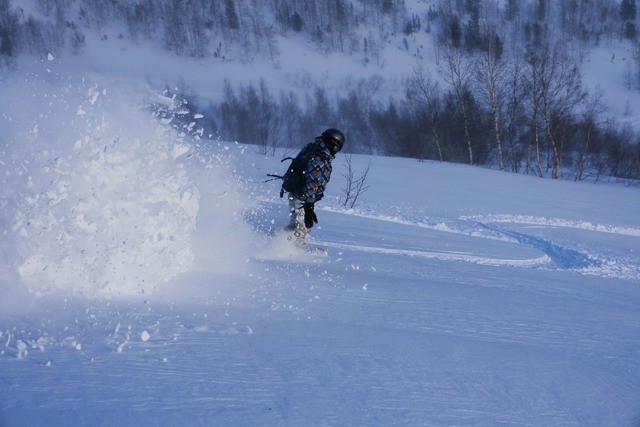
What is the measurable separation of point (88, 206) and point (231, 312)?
1412 millimetres

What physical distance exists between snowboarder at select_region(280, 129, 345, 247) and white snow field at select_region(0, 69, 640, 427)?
37cm

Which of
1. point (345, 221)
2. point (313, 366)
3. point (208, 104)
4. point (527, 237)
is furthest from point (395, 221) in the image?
point (208, 104)

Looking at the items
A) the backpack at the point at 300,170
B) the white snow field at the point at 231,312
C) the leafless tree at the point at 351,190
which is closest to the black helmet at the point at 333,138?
the backpack at the point at 300,170

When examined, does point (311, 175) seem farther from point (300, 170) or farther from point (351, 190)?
point (351, 190)

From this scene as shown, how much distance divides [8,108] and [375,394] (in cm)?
490

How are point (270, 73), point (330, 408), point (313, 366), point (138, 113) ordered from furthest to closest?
point (270, 73) < point (138, 113) < point (313, 366) < point (330, 408)

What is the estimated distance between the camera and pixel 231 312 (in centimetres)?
324

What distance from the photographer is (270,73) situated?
6275 centimetres

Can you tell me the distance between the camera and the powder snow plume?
11.3 ft

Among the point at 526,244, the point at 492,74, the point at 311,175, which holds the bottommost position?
the point at 526,244

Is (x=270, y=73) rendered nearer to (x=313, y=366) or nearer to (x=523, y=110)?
(x=523, y=110)

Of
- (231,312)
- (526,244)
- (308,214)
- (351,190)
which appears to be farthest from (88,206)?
(351,190)

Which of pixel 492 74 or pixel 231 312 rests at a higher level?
pixel 492 74

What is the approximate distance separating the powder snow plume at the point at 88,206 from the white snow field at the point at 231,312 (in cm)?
1
